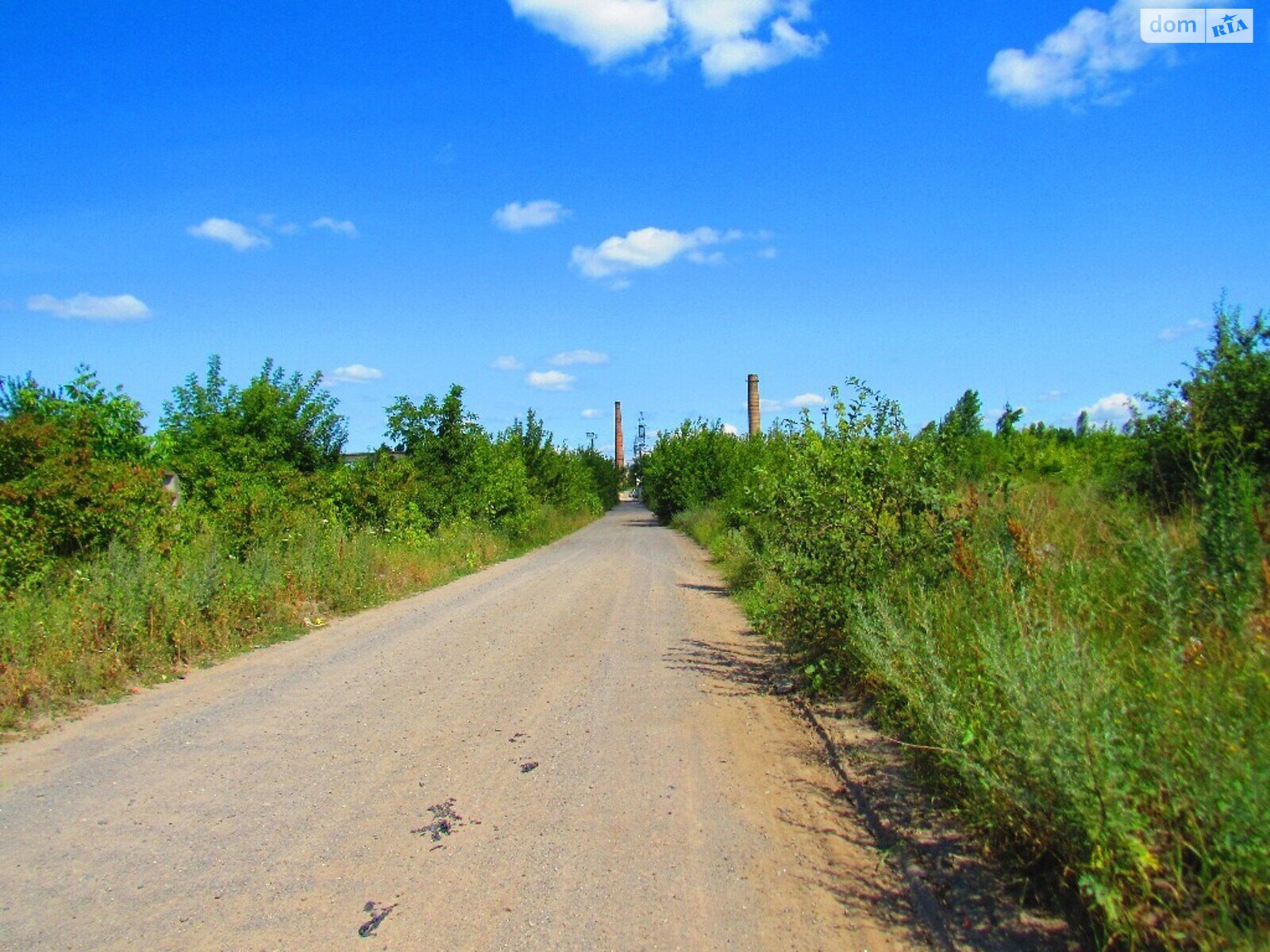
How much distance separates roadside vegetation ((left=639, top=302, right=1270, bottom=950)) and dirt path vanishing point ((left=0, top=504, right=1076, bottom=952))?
75 cm

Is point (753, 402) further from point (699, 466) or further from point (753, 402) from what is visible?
point (699, 466)

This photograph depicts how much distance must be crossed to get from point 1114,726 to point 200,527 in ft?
38.9

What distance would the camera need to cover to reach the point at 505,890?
154 inches

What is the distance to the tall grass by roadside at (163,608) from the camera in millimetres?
7316

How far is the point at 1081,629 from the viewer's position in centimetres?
461

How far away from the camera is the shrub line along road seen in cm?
365

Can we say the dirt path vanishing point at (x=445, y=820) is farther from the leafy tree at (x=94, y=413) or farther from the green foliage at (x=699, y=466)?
the green foliage at (x=699, y=466)

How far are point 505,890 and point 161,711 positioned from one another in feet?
15.2

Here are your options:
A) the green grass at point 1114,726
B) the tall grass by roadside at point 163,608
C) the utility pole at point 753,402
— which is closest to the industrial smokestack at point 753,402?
the utility pole at point 753,402

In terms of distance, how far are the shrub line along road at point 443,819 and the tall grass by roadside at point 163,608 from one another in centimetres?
52

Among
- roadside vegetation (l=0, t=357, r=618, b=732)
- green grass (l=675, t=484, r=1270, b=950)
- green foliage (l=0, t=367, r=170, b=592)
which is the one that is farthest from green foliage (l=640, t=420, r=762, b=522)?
green grass (l=675, t=484, r=1270, b=950)

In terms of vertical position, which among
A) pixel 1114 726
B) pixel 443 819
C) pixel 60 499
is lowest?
pixel 443 819

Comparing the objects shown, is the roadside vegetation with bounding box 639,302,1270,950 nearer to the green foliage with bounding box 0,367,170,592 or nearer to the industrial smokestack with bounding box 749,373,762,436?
the green foliage with bounding box 0,367,170,592

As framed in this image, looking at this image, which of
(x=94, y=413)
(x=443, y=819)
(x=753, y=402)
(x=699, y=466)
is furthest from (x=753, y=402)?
(x=443, y=819)
